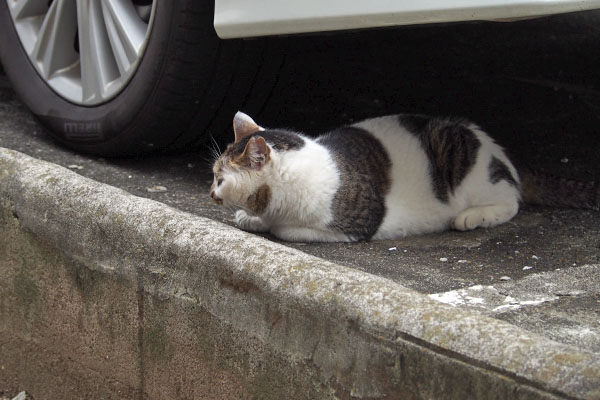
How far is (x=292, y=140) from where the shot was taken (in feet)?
9.86

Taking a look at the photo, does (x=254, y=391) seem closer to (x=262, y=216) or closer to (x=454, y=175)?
(x=262, y=216)

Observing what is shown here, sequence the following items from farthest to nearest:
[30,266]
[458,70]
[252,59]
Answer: [458,70], [252,59], [30,266]

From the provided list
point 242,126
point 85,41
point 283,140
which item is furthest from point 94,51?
point 283,140

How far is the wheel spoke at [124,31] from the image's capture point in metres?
3.46

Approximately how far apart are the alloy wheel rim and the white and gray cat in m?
0.74

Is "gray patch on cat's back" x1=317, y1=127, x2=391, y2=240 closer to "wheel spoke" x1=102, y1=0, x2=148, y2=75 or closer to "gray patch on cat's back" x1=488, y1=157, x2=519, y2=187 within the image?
"gray patch on cat's back" x1=488, y1=157, x2=519, y2=187

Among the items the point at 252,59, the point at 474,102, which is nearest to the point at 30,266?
the point at 252,59

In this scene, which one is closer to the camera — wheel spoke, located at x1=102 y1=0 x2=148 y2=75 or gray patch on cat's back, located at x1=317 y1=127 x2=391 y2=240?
gray patch on cat's back, located at x1=317 y1=127 x2=391 y2=240

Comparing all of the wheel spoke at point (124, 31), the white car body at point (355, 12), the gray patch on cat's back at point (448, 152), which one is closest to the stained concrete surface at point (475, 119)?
the gray patch on cat's back at point (448, 152)

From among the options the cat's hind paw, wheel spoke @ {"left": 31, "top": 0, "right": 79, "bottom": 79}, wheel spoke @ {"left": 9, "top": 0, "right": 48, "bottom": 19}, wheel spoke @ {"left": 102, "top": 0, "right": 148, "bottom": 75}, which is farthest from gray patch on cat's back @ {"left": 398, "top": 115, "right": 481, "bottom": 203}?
wheel spoke @ {"left": 9, "top": 0, "right": 48, "bottom": 19}

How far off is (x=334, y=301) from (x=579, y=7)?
1.15m

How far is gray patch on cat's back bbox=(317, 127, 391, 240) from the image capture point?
295cm

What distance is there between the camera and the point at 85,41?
12.1 ft

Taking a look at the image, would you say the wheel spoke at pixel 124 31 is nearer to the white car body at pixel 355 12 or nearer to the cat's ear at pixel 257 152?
the white car body at pixel 355 12
